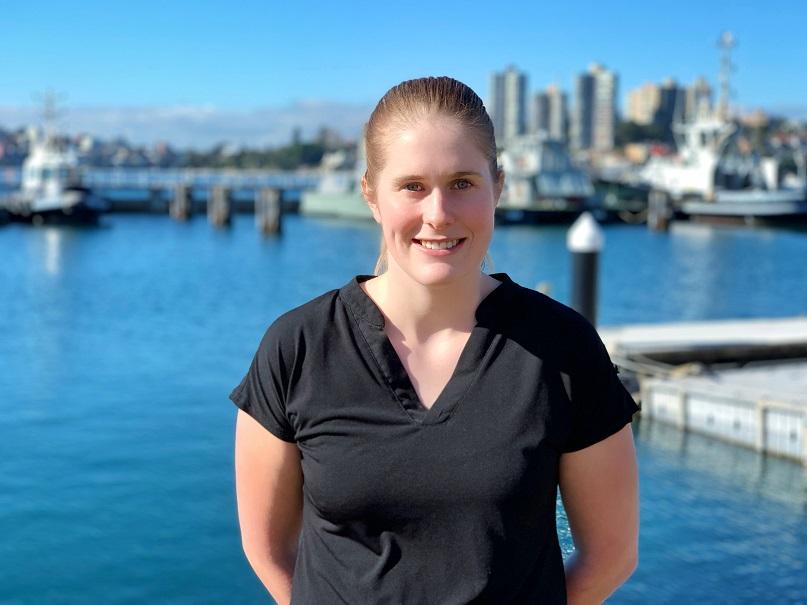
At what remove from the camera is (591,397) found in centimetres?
182

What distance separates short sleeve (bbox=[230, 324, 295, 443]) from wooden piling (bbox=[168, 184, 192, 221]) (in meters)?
70.2

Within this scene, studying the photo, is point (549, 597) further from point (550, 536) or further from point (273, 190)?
point (273, 190)

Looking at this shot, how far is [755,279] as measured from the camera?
40531mm

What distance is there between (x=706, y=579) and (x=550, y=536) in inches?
344

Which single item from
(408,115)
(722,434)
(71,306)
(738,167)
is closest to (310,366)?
(408,115)

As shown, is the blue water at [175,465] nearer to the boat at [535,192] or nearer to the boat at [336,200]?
the boat at [535,192]

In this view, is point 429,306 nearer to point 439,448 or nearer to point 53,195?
point 439,448

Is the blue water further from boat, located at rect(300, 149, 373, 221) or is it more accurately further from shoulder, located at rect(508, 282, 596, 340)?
boat, located at rect(300, 149, 373, 221)

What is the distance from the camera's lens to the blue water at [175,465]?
10094mm

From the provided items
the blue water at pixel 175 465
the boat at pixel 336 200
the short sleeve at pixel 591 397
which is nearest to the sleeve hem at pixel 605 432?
the short sleeve at pixel 591 397

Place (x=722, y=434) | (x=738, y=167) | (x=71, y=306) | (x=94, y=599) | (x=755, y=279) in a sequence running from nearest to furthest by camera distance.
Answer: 1. (x=94, y=599)
2. (x=722, y=434)
3. (x=71, y=306)
4. (x=755, y=279)
5. (x=738, y=167)

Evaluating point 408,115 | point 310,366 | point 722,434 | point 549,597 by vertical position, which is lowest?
point 722,434

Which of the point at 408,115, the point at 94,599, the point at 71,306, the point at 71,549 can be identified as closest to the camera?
the point at 408,115

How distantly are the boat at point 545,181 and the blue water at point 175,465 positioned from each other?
32.0 meters
